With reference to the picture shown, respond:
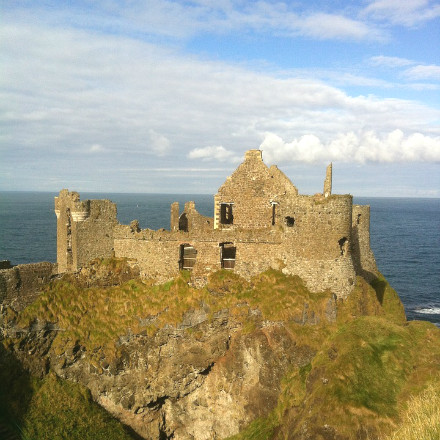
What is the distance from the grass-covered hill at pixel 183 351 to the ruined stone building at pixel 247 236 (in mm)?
1152

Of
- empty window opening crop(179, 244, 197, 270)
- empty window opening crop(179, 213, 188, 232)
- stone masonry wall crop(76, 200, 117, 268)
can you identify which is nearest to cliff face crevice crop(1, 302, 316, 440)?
empty window opening crop(179, 244, 197, 270)

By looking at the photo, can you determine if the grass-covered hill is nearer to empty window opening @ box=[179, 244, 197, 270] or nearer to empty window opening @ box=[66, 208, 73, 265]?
empty window opening @ box=[179, 244, 197, 270]

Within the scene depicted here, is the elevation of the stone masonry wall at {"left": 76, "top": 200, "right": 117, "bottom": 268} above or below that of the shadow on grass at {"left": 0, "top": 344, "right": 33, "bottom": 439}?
above

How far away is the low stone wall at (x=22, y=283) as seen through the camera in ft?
84.9

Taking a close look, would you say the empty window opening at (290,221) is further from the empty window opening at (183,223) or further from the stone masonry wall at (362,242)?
the empty window opening at (183,223)

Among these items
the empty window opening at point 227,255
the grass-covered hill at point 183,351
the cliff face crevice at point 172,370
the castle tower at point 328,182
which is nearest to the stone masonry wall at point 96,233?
the grass-covered hill at point 183,351

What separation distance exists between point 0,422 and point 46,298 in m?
7.53

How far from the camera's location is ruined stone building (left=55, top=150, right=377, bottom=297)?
2617cm

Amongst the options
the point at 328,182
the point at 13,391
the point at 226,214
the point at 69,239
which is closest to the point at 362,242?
the point at 328,182

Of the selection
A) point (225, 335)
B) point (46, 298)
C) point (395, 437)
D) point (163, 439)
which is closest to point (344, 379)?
point (395, 437)

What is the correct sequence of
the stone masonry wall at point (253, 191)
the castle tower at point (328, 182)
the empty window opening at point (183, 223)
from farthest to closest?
the empty window opening at point (183, 223) → the stone masonry wall at point (253, 191) → the castle tower at point (328, 182)

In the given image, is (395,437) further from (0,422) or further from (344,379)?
(0,422)

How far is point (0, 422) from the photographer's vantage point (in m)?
23.6

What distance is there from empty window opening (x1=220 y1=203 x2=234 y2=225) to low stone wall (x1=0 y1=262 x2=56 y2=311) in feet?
43.4
